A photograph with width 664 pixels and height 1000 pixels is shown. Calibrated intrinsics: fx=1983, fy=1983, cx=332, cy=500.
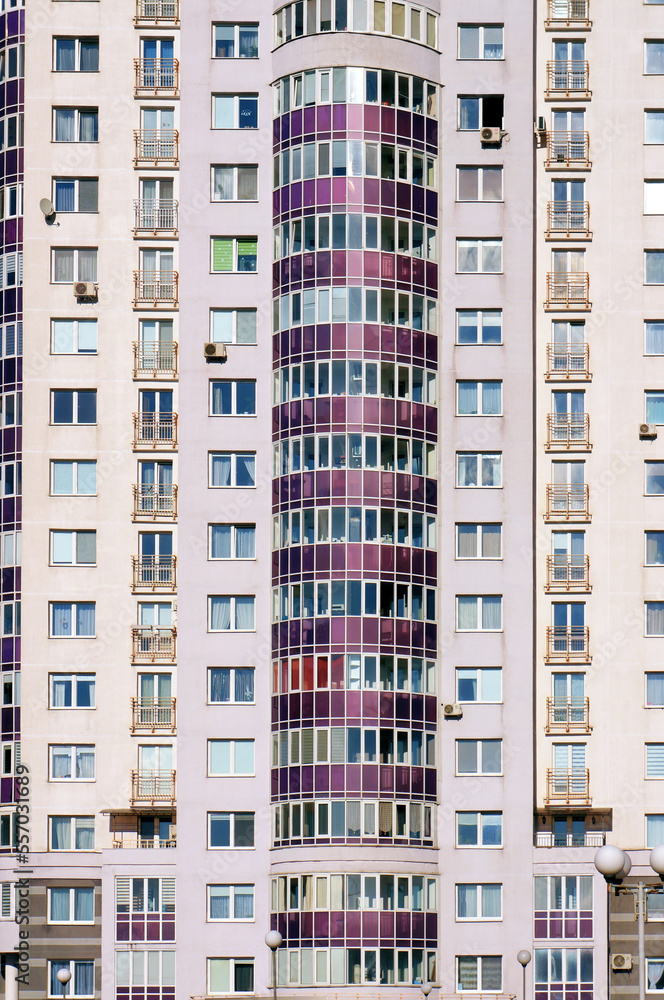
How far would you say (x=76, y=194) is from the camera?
79.1 meters

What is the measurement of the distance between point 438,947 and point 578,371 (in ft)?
75.1

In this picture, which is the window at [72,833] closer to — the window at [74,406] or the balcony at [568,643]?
the window at [74,406]

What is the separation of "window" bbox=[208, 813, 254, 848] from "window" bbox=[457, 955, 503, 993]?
9.07 meters

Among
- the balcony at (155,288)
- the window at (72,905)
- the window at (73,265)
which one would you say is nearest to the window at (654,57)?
the balcony at (155,288)

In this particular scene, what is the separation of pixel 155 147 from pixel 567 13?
17.5 m

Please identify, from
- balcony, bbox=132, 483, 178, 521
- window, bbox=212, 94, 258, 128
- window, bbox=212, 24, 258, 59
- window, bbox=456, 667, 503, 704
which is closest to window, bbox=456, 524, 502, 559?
window, bbox=456, 667, 503, 704

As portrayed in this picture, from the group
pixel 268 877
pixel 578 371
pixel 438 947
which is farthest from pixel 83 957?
pixel 578 371

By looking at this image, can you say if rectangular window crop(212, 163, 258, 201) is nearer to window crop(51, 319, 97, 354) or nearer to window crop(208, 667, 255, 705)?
window crop(51, 319, 97, 354)

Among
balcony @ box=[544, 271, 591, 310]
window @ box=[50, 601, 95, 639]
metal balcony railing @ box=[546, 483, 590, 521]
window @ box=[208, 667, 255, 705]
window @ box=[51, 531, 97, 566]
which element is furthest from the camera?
balcony @ box=[544, 271, 591, 310]

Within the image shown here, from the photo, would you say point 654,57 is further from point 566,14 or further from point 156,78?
point 156,78

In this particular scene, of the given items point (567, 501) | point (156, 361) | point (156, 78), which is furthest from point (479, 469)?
point (156, 78)

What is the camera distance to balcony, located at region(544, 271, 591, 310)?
258 feet

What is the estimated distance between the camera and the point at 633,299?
3088 inches

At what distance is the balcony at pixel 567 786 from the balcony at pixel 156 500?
17725 mm
